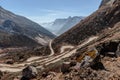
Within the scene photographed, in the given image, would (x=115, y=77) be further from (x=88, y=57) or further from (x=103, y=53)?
(x=103, y=53)

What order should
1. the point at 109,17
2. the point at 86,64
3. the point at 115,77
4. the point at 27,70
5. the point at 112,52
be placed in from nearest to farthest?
1. the point at 115,77
2. the point at 86,64
3. the point at 112,52
4. the point at 27,70
5. the point at 109,17

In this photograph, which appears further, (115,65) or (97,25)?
(97,25)

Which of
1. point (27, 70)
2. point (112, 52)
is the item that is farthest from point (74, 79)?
point (27, 70)

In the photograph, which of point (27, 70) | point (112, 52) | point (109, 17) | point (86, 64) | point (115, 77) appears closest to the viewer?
point (115, 77)

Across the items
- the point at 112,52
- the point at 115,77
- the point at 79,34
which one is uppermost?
the point at 79,34

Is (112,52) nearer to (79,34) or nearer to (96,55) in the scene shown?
(96,55)

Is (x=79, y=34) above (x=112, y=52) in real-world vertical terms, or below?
above

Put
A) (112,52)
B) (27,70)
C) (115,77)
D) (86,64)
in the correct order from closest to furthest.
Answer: (115,77), (86,64), (112,52), (27,70)

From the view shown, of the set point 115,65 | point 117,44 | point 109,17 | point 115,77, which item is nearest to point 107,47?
point 117,44

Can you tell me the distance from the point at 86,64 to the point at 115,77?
3.05 metres

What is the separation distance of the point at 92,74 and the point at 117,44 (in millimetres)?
9183

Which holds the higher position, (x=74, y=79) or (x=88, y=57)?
(x=88, y=57)

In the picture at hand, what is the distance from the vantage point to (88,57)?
25.2 metres

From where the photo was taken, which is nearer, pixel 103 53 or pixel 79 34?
pixel 103 53
